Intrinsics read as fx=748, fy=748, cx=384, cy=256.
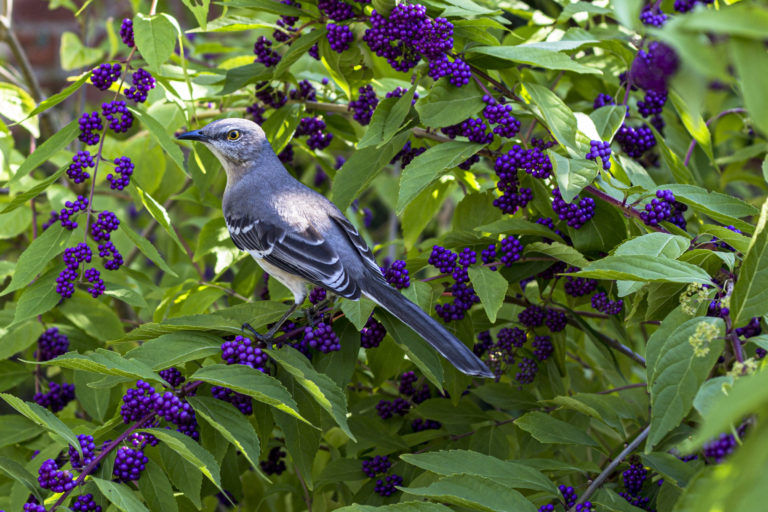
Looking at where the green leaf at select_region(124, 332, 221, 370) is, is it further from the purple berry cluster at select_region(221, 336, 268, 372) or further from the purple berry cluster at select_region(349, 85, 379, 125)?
the purple berry cluster at select_region(349, 85, 379, 125)

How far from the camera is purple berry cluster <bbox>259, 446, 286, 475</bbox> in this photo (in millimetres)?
2922

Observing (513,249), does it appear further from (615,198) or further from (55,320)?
(55,320)

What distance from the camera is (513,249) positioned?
2469mm

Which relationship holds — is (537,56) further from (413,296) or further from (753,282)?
(753,282)

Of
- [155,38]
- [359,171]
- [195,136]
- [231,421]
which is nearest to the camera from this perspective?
[231,421]

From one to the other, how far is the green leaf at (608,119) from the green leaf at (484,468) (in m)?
1.19

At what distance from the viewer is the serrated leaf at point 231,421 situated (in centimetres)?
188

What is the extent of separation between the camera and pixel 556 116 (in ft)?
7.63

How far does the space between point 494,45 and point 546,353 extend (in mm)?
1082

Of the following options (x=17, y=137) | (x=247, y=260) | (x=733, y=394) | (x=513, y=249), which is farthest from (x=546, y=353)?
(x=17, y=137)

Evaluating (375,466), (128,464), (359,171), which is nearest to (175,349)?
(128,464)

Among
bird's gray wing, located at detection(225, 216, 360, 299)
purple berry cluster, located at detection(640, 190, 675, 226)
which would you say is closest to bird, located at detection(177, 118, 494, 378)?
bird's gray wing, located at detection(225, 216, 360, 299)

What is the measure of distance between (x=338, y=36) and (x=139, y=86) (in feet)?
2.36

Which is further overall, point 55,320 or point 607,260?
point 55,320
